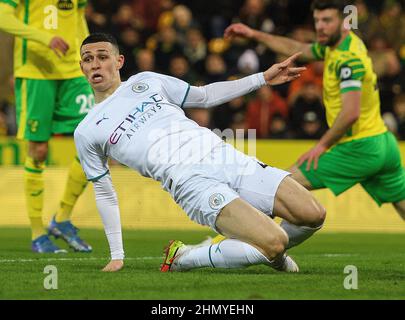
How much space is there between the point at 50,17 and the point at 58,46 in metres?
0.66

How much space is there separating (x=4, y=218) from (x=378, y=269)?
8.11 m

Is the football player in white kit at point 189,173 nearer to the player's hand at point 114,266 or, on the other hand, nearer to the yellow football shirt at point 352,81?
the player's hand at point 114,266

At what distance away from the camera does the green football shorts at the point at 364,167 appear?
33.7 ft

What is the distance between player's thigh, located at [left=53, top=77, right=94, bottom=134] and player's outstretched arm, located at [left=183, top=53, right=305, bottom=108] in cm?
265

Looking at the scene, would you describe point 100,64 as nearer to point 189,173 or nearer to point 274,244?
point 189,173

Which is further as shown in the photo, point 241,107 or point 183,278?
point 241,107

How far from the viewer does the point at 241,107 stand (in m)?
17.1

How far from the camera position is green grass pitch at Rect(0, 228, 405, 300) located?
675 cm

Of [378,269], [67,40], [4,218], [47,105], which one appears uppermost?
[67,40]

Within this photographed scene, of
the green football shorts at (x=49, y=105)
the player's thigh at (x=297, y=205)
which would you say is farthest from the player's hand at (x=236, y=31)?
the player's thigh at (x=297, y=205)

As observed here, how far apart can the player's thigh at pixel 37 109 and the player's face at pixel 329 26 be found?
9.28 ft
